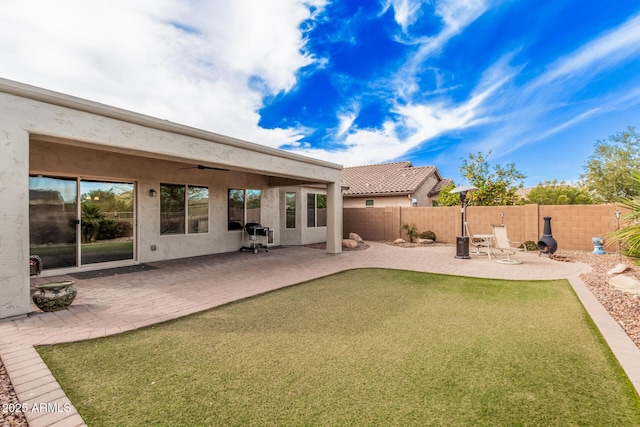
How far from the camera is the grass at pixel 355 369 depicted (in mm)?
2287

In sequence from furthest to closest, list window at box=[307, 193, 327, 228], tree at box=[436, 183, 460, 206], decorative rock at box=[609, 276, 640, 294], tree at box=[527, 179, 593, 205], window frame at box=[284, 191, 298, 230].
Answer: tree at box=[527, 179, 593, 205] < tree at box=[436, 183, 460, 206] < window at box=[307, 193, 327, 228] < window frame at box=[284, 191, 298, 230] < decorative rock at box=[609, 276, 640, 294]

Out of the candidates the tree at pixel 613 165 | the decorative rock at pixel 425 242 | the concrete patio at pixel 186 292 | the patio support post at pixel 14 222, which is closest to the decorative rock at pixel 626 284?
the concrete patio at pixel 186 292

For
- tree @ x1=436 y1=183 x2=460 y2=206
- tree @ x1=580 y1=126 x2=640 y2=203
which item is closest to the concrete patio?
tree @ x1=436 y1=183 x2=460 y2=206

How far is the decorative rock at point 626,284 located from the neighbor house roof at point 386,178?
14.0 metres

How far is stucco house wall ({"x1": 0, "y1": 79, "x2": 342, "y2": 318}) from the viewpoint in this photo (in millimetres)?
4289

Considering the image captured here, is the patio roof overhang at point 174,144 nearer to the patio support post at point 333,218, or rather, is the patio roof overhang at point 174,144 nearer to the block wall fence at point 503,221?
the patio support post at point 333,218

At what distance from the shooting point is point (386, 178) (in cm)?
2367

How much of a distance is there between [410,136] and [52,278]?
20.8 meters

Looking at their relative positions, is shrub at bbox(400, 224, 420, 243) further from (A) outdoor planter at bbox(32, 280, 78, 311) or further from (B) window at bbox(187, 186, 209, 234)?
(A) outdoor planter at bbox(32, 280, 78, 311)

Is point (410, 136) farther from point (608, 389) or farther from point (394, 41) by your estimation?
point (608, 389)

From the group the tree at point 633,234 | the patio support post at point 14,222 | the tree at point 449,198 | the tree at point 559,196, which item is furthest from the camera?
the tree at point 559,196

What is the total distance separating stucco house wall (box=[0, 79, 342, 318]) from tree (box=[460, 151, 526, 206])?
1025cm

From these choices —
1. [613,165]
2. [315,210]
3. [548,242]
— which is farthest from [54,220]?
[613,165]

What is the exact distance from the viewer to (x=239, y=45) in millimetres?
9695
